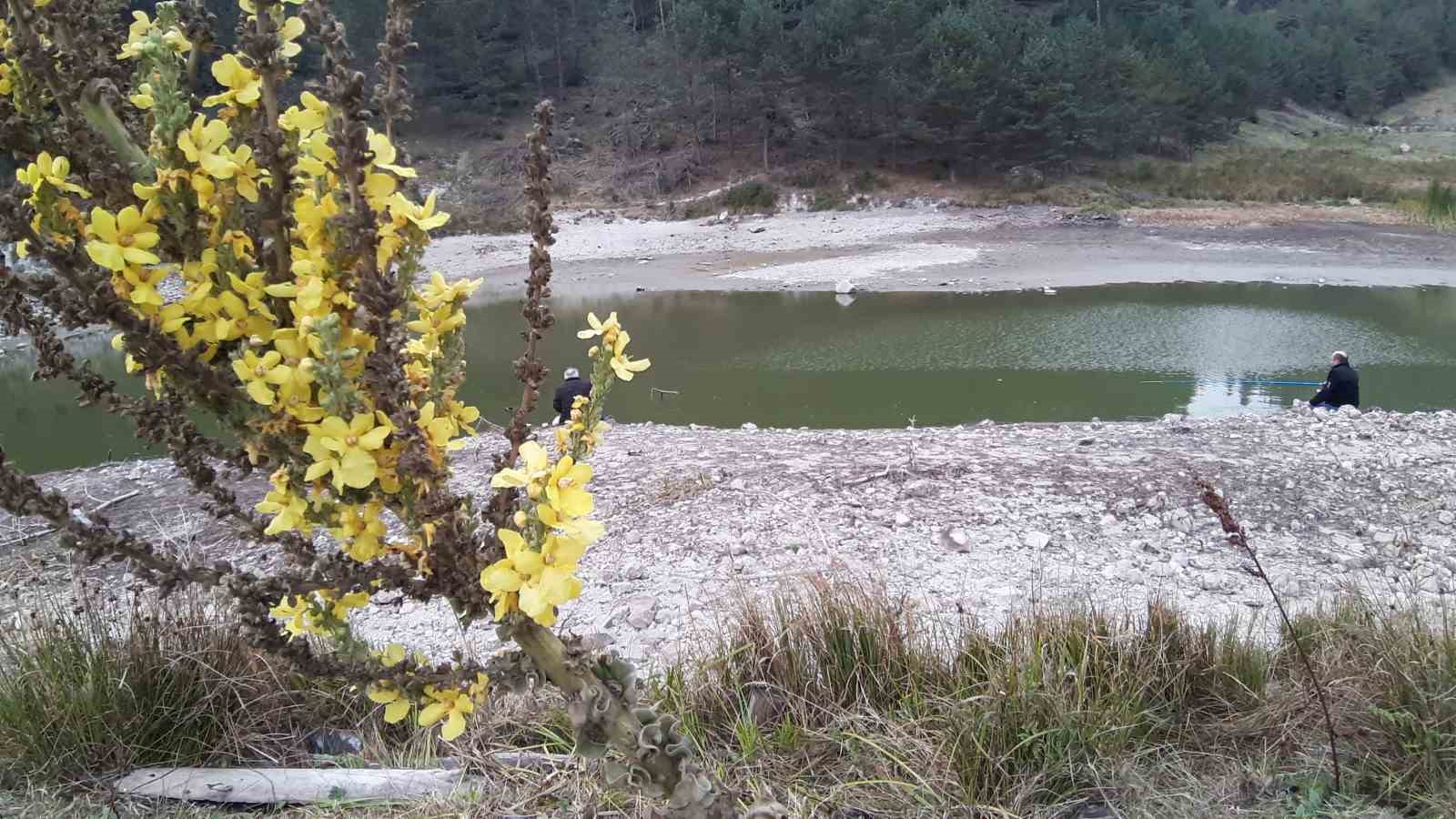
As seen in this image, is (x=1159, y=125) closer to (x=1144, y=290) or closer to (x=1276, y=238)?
(x=1276, y=238)

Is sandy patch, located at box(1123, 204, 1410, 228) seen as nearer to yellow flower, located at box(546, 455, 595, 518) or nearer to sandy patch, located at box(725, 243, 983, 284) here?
sandy patch, located at box(725, 243, 983, 284)

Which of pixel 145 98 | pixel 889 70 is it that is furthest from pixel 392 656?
pixel 889 70

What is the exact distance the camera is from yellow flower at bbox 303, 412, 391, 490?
4.07 feet

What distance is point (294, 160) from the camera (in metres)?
1.29

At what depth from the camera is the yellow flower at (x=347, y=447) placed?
124 centimetres

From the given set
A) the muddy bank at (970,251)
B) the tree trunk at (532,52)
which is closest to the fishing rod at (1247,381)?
the muddy bank at (970,251)

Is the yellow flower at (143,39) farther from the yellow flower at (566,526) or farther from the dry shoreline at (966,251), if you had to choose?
the dry shoreline at (966,251)

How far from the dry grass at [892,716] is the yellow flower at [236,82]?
2.16 meters

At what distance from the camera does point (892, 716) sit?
3.12 metres

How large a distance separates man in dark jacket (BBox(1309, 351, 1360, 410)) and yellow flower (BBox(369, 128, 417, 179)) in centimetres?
1235

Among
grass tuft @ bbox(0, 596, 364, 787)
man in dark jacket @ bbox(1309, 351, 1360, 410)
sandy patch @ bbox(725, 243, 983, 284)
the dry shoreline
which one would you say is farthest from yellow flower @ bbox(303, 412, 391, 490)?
sandy patch @ bbox(725, 243, 983, 284)

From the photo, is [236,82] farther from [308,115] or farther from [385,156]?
[385,156]

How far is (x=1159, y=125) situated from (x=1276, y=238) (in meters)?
15.9

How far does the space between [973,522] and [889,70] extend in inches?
1305
